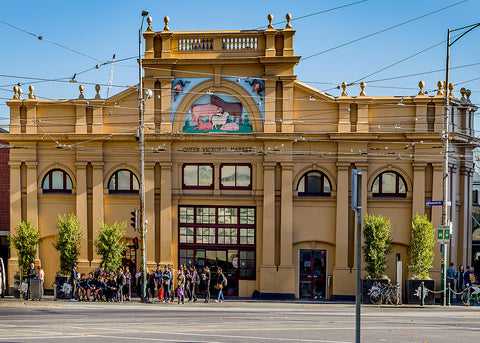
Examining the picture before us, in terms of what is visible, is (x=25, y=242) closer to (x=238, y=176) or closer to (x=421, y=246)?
(x=238, y=176)

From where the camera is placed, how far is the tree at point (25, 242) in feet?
99.9

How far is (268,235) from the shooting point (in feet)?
98.8

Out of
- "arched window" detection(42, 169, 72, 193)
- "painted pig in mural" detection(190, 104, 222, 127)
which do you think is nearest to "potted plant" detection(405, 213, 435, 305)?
"painted pig in mural" detection(190, 104, 222, 127)

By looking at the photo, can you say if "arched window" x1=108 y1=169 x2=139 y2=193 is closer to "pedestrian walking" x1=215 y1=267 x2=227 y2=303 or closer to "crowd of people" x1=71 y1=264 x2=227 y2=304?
"crowd of people" x1=71 y1=264 x2=227 y2=304

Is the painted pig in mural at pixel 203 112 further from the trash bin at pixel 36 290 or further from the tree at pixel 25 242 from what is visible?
the trash bin at pixel 36 290

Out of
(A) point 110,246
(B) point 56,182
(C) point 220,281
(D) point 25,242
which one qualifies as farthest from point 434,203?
(D) point 25,242

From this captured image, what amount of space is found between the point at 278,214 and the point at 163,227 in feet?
18.9

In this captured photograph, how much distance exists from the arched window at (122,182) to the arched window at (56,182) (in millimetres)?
2282

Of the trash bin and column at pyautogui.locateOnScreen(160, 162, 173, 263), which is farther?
column at pyautogui.locateOnScreen(160, 162, 173, 263)

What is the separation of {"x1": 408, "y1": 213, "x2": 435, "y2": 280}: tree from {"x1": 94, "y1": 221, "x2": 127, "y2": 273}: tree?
1370cm

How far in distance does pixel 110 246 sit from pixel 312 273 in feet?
32.5

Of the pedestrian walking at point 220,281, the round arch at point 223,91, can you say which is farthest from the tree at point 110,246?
A: the round arch at point 223,91

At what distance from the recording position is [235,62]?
99.9 ft

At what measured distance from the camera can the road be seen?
17.9 meters
